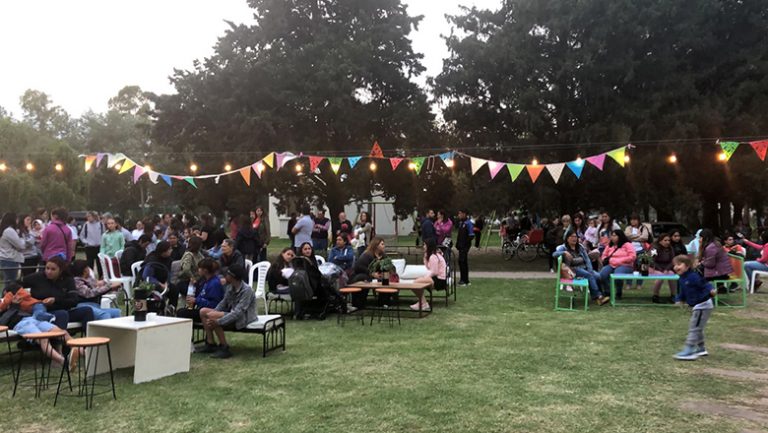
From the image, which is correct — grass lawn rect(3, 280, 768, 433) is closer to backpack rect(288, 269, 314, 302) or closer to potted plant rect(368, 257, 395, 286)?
backpack rect(288, 269, 314, 302)

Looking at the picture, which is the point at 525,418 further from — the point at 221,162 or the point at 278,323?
the point at 221,162

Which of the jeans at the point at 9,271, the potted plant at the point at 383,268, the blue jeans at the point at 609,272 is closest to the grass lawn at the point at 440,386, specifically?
the potted plant at the point at 383,268

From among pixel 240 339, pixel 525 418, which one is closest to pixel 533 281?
pixel 240 339

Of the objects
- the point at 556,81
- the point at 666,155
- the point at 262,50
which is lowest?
the point at 666,155

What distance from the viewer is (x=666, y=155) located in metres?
16.9

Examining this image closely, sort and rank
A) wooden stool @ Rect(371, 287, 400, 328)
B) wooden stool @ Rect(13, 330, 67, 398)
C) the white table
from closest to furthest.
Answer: wooden stool @ Rect(13, 330, 67, 398), the white table, wooden stool @ Rect(371, 287, 400, 328)

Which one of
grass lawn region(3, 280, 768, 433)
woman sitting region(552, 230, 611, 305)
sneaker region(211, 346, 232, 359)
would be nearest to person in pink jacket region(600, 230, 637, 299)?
woman sitting region(552, 230, 611, 305)

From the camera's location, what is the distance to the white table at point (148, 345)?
17.9ft

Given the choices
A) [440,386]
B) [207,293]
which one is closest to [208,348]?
[207,293]

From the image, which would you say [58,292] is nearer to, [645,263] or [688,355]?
[688,355]

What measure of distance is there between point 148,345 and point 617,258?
8144 millimetres

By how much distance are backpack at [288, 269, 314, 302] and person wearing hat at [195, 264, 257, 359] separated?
1862 millimetres

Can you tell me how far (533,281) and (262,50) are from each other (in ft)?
40.8

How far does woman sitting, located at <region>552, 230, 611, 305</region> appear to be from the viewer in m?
9.99
